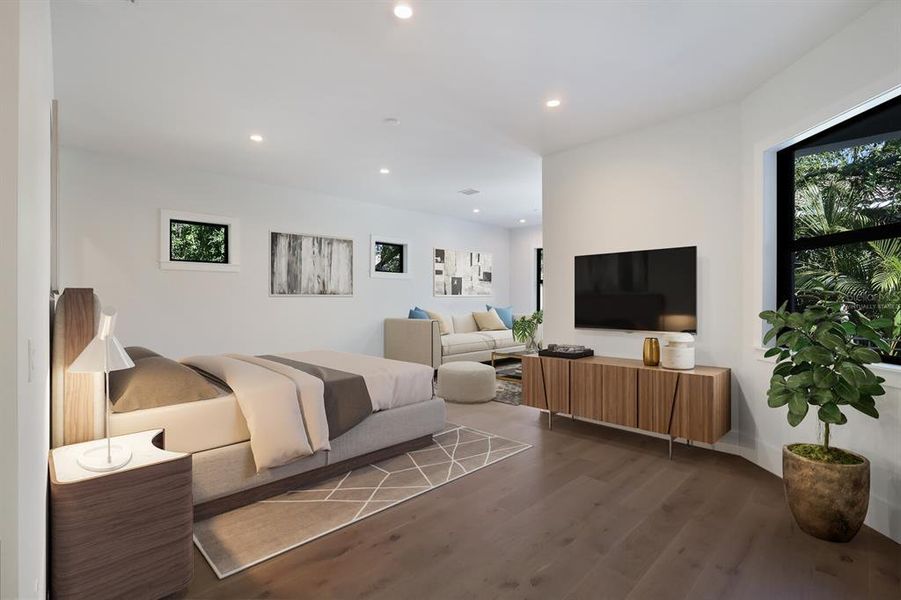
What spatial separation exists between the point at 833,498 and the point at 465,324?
237 inches

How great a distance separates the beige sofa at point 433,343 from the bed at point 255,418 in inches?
118

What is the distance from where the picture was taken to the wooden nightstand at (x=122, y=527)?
153 cm

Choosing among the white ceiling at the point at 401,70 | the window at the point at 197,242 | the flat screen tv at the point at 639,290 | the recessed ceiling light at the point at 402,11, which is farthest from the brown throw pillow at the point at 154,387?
the flat screen tv at the point at 639,290

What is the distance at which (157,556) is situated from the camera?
1692 mm

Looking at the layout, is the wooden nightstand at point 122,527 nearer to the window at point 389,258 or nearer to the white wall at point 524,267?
the window at point 389,258

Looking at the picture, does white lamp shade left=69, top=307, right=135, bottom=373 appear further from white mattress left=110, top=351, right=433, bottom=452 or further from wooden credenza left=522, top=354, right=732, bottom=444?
wooden credenza left=522, top=354, right=732, bottom=444

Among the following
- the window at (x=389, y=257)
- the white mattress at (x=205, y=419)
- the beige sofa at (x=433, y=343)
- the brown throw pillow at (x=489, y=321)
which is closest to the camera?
the white mattress at (x=205, y=419)

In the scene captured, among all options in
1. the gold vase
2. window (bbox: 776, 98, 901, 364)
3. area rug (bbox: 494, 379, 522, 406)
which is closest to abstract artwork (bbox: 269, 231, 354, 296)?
area rug (bbox: 494, 379, 522, 406)

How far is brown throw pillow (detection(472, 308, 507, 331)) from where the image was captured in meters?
7.95

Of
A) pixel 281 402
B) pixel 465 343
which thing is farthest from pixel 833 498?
pixel 465 343

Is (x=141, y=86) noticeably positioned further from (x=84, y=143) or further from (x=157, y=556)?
(x=157, y=556)

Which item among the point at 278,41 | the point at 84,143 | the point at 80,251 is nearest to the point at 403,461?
the point at 278,41

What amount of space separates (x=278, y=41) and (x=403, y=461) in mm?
2784

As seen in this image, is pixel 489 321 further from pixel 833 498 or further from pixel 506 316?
pixel 833 498
